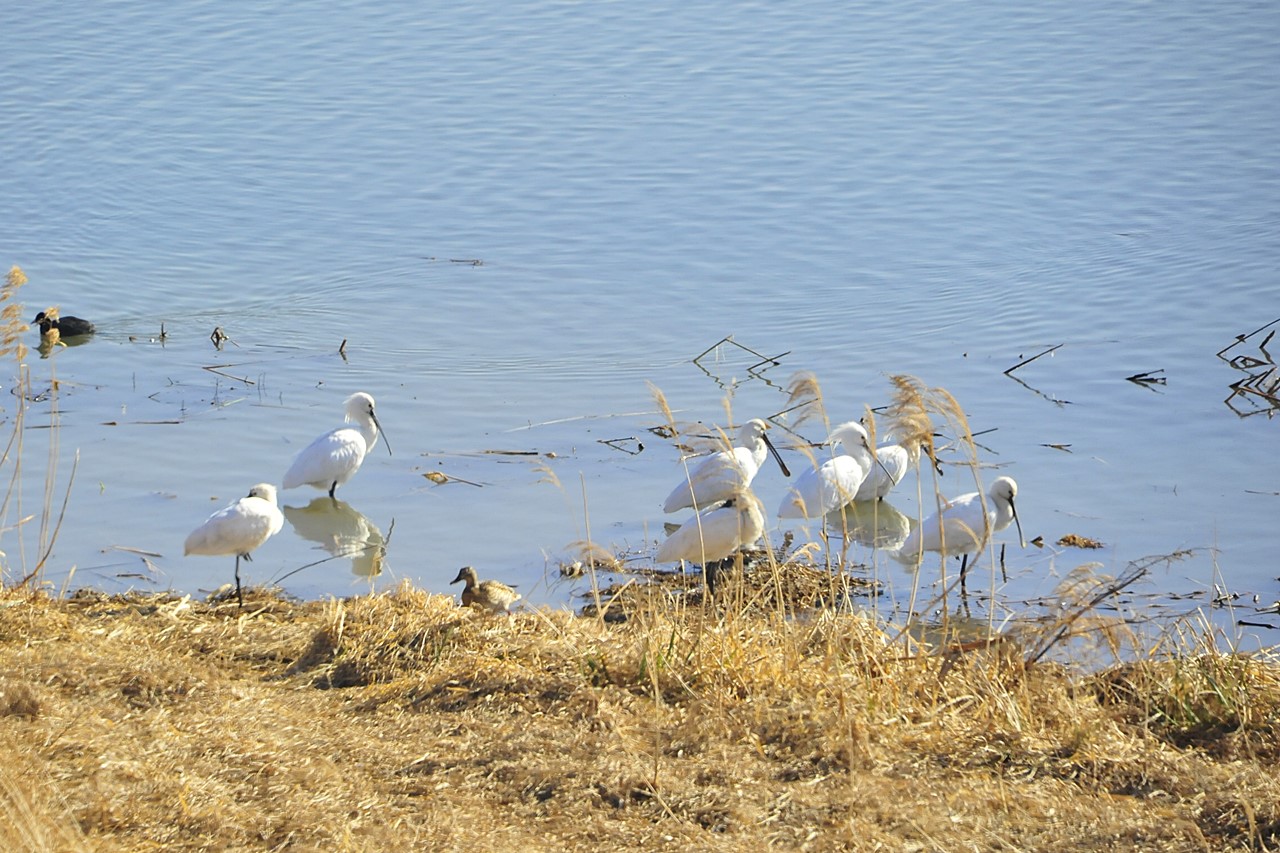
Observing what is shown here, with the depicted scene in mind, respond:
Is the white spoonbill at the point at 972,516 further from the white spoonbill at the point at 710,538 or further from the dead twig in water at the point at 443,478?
the dead twig in water at the point at 443,478

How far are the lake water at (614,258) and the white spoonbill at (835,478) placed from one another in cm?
42

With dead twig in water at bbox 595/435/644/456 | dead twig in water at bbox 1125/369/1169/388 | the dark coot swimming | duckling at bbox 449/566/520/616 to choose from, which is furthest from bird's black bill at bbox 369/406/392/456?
dead twig in water at bbox 1125/369/1169/388

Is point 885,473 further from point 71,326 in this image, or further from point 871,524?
point 71,326

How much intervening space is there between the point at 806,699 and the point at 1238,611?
3566 mm

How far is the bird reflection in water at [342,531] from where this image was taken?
849 centimetres

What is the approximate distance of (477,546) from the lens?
28.2 feet

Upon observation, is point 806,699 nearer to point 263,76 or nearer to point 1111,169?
point 1111,169

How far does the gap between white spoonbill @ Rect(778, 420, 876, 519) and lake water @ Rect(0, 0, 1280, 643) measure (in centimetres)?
42

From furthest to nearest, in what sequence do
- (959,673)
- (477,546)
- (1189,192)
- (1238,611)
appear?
(1189,192), (477,546), (1238,611), (959,673)

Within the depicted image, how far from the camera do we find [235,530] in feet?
25.1

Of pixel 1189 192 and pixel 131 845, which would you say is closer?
pixel 131 845

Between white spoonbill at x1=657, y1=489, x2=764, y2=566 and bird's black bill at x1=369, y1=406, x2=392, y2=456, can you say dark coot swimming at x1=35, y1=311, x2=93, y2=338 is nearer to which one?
bird's black bill at x1=369, y1=406, x2=392, y2=456

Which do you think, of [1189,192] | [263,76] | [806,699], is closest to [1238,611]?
[806,699]

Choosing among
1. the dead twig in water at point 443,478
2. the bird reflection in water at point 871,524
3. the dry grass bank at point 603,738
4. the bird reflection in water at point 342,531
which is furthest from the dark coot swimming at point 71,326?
the dry grass bank at point 603,738
